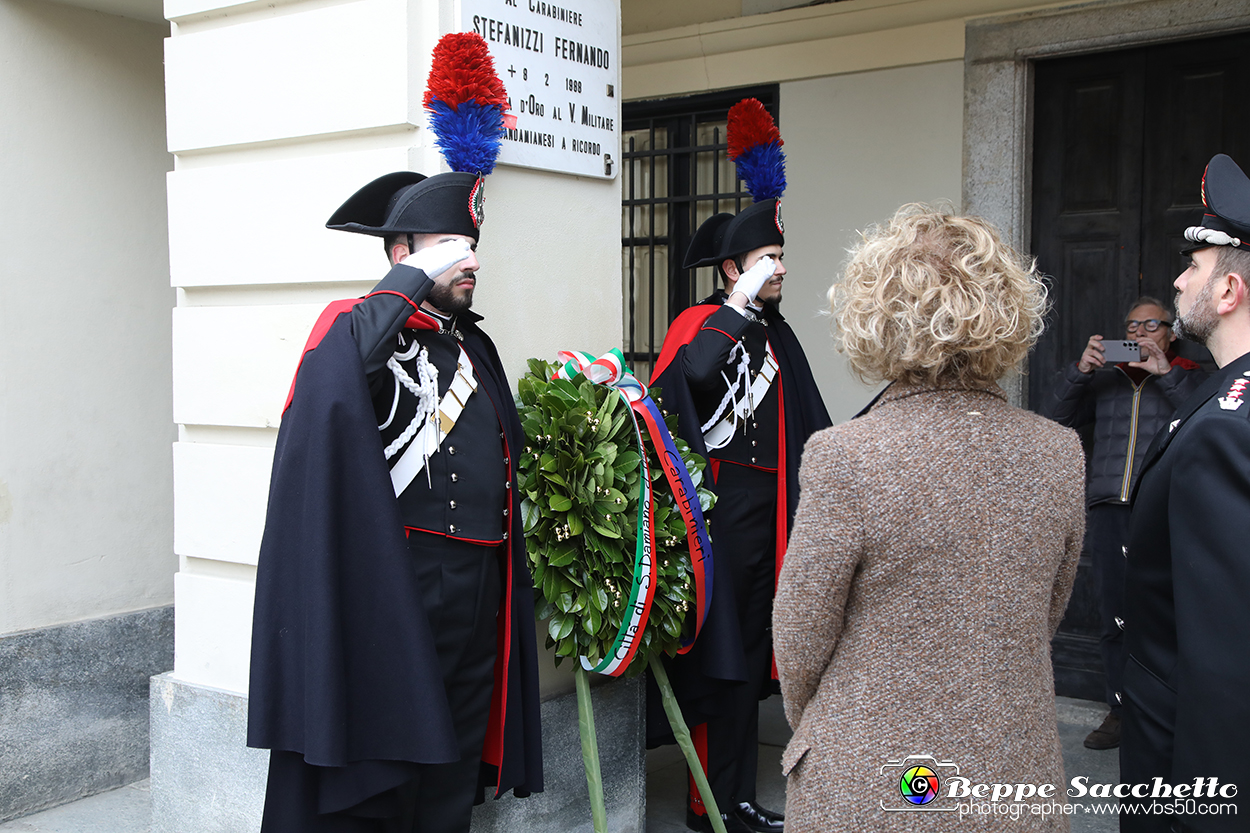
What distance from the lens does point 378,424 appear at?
8.60 feet

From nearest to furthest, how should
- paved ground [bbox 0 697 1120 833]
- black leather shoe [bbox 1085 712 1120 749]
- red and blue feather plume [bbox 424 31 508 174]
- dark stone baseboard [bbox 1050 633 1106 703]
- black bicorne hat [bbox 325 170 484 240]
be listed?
1. black bicorne hat [bbox 325 170 484 240]
2. red and blue feather plume [bbox 424 31 508 174]
3. paved ground [bbox 0 697 1120 833]
4. black leather shoe [bbox 1085 712 1120 749]
5. dark stone baseboard [bbox 1050 633 1106 703]

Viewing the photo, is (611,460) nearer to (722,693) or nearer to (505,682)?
(505,682)

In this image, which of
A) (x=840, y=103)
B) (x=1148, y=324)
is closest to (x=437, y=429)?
(x=1148, y=324)

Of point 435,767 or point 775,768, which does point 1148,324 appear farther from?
point 435,767

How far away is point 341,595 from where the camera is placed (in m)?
2.42

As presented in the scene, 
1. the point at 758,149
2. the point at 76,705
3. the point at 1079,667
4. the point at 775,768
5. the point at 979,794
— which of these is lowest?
the point at 775,768

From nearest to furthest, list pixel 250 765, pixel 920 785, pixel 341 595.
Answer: pixel 920 785, pixel 341 595, pixel 250 765

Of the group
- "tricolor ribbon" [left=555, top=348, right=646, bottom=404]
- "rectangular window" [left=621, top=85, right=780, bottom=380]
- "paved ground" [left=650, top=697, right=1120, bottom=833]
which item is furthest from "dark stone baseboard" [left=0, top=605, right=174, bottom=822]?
"rectangular window" [left=621, top=85, right=780, bottom=380]

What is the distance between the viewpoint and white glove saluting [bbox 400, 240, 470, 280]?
8.65 ft

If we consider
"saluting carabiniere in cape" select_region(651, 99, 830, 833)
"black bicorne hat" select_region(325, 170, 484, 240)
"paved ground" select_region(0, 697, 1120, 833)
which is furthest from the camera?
"paved ground" select_region(0, 697, 1120, 833)

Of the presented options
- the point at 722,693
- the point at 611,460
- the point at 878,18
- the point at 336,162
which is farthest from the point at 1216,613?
the point at 878,18

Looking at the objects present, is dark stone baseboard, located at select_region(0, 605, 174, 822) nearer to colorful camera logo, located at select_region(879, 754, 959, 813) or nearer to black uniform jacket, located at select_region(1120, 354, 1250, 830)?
colorful camera logo, located at select_region(879, 754, 959, 813)

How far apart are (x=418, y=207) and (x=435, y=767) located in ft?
4.53

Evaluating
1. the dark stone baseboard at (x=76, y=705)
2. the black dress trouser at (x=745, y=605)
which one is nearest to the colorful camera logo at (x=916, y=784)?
the black dress trouser at (x=745, y=605)
